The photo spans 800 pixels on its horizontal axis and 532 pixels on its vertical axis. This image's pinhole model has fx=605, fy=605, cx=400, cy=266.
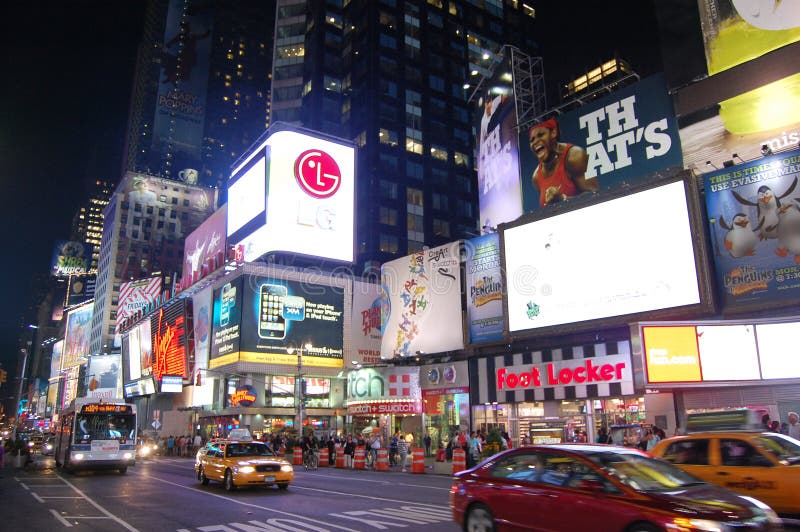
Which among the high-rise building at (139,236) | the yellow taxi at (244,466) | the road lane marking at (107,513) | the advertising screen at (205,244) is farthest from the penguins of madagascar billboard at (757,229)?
the high-rise building at (139,236)

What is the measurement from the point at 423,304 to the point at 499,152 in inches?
417

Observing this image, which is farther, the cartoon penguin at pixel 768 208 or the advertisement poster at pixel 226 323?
the advertisement poster at pixel 226 323

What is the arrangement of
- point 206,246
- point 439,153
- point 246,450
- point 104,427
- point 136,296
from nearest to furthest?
point 246,450
point 104,427
point 206,246
point 439,153
point 136,296

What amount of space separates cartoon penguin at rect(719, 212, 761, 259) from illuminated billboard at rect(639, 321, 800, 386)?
2.90 metres

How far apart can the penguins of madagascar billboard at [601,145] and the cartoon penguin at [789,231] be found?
583 cm

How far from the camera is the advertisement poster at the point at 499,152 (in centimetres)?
3547

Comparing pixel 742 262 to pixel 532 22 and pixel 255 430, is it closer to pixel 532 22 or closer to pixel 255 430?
pixel 255 430

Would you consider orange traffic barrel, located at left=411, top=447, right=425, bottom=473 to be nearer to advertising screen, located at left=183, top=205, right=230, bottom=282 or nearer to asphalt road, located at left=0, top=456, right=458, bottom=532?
asphalt road, located at left=0, top=456, right=458, bottom=532

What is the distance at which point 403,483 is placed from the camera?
20.6 m

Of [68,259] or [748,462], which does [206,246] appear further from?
[68,259]

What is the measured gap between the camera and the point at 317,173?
56750 millimetres

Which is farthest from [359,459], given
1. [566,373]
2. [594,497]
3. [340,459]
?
[594,497]

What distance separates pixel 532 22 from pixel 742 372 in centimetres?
9138

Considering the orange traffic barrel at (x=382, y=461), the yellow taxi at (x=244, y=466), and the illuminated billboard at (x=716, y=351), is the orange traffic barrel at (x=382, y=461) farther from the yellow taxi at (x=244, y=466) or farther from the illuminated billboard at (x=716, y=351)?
the illuminated billboard at (x=716, y=351)
